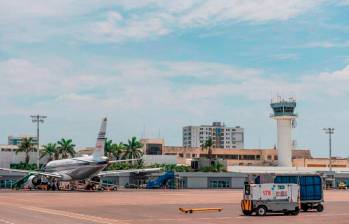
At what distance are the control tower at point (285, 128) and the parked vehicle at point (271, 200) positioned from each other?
466ft

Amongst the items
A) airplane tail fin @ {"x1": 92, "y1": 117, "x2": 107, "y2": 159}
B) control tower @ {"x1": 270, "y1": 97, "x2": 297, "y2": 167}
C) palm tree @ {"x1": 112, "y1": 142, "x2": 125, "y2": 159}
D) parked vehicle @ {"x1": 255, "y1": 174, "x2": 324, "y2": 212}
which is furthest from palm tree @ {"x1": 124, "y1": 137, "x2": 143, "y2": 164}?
parked vehicle @ {"x1": 255, "y1": 174, "x2": 324, "y2": 212}

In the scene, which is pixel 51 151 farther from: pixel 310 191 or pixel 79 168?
pixel 310 191

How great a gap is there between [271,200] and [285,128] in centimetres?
14442

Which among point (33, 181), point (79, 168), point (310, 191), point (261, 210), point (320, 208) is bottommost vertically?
point (320, 208)

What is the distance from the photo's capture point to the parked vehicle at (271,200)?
1897 inches

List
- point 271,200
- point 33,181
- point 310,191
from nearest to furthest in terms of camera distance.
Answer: point 271,200, point 310,191, point 33,181

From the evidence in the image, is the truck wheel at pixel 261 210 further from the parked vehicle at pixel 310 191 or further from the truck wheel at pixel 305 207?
the truck wheel at pixel 305 207

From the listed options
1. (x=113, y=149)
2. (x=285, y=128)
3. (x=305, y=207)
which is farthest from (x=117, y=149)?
(x=305, y=207)

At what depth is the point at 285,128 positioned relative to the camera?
19025 centimetres

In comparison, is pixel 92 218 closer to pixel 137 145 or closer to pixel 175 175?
pixel 175 175

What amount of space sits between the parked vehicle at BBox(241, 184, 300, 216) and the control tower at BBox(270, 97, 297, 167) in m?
142

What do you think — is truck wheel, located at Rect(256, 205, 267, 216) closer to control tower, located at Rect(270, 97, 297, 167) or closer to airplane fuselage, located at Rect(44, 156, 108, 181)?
airplane fuselage, located at Rect(44, 156, 108, 181)

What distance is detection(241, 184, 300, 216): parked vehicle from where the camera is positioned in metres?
48.2

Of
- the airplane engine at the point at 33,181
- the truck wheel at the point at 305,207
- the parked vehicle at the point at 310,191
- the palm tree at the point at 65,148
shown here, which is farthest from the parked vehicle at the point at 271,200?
the palm tree at the point at 65,148
